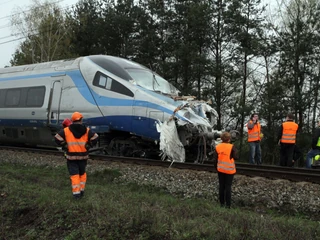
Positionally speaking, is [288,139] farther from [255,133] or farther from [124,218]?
[124,218]

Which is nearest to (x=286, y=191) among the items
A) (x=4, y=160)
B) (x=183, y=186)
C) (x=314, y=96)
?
(x=183, y=186)

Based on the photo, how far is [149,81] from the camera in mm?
10922

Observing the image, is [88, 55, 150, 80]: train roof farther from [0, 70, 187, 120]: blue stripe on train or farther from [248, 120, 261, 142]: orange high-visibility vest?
[248, 120, 261, 142]: orange high-visibility vest

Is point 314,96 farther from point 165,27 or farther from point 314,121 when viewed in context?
point 165,27

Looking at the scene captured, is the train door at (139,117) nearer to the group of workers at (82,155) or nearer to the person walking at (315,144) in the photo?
the group of workers at (82,155)

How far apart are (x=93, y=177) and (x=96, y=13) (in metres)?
26.1

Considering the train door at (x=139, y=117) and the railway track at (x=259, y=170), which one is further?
the train door at (x=139, y=117)

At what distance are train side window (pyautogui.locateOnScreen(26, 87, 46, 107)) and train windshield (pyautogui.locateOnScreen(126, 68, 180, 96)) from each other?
Result: 11.4 ft

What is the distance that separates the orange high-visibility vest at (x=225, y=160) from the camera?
5910mm

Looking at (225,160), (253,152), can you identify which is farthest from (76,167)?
(253,152)

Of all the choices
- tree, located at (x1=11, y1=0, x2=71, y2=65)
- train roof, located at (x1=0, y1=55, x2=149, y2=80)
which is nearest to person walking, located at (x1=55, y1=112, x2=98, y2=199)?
train roof, located at (x1=0, y1=55, x2=149, y2=80)

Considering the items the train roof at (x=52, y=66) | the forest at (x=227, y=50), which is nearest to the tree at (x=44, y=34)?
the forest at (x=227, y=50)

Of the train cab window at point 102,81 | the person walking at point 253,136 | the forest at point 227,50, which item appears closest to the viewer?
the train cab window at point 102,81

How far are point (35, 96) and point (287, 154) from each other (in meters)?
8.31
